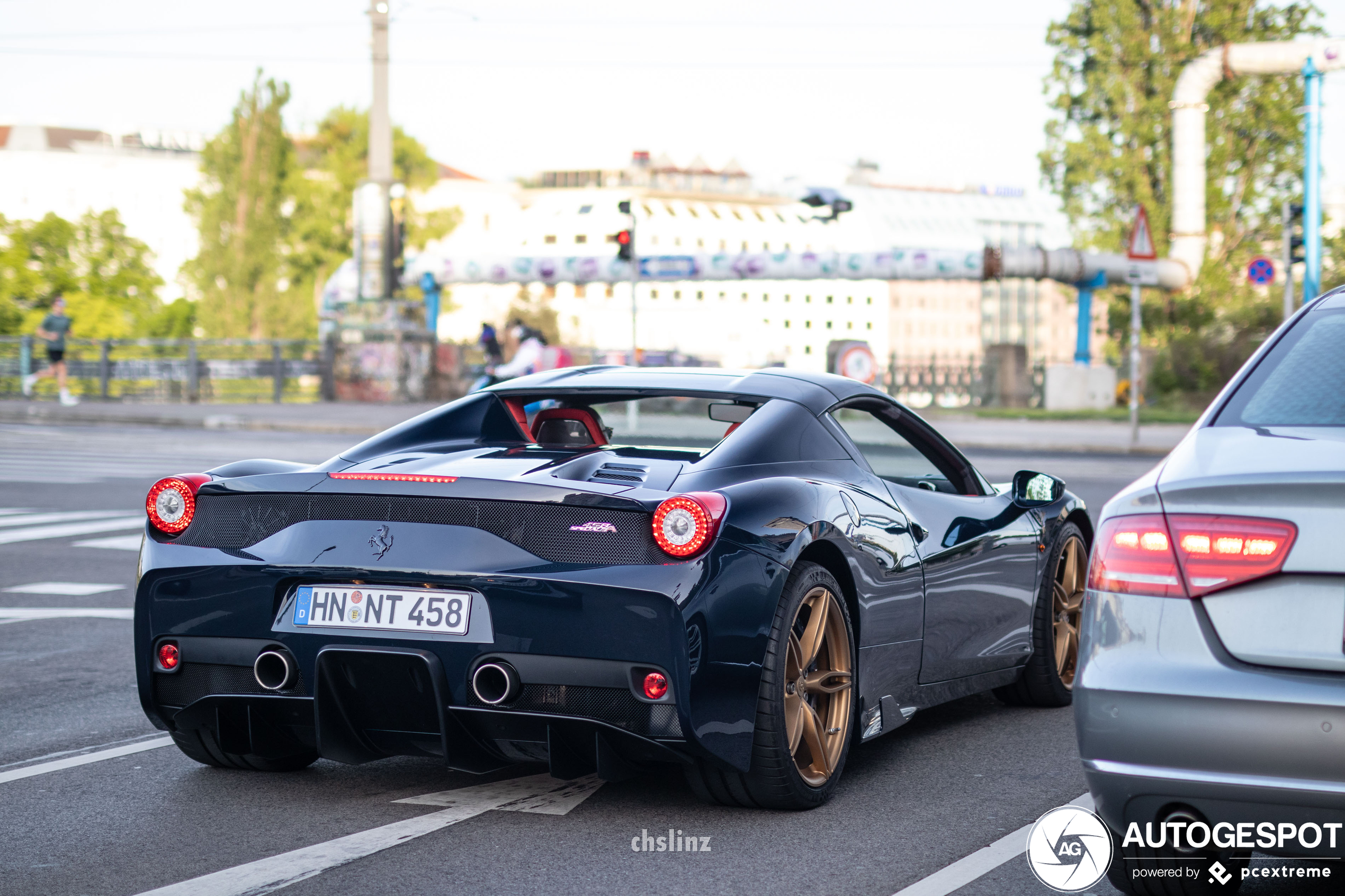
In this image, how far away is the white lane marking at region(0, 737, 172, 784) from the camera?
16.4 ft

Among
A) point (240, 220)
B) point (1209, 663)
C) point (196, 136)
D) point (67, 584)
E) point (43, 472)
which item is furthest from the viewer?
point (196, 136)

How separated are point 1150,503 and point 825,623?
1.51 meters

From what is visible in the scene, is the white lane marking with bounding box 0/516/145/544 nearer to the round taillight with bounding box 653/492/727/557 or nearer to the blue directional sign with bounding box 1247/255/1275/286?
the round taillight with bounding box 653/492/727/557

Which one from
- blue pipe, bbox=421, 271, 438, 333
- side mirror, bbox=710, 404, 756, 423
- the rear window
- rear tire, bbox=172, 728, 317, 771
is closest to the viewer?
the rear window

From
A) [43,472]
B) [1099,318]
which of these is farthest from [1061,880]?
[1099,318]

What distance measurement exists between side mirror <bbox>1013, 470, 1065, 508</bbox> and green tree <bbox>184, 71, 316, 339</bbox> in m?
68.6

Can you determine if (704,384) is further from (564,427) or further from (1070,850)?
(1070,850)

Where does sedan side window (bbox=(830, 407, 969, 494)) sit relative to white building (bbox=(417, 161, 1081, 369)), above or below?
below

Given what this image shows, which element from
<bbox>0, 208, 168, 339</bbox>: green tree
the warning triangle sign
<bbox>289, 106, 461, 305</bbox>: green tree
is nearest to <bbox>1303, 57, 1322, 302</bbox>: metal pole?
the warning triangle sign

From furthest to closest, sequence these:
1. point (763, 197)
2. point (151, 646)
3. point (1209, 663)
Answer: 1. point (763, 197)
2. point (151, 646)
3. point (1209, 663)

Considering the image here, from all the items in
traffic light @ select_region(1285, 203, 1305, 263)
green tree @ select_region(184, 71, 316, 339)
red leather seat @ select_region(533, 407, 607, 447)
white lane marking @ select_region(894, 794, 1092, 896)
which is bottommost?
white lane marking @ select_region(894, 794, 1092, 896)

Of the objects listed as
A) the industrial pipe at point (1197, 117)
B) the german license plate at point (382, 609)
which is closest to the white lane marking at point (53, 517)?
the german license plate at point (382, 609)

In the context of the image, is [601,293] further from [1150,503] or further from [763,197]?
[1150,503]

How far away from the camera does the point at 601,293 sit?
458ft
